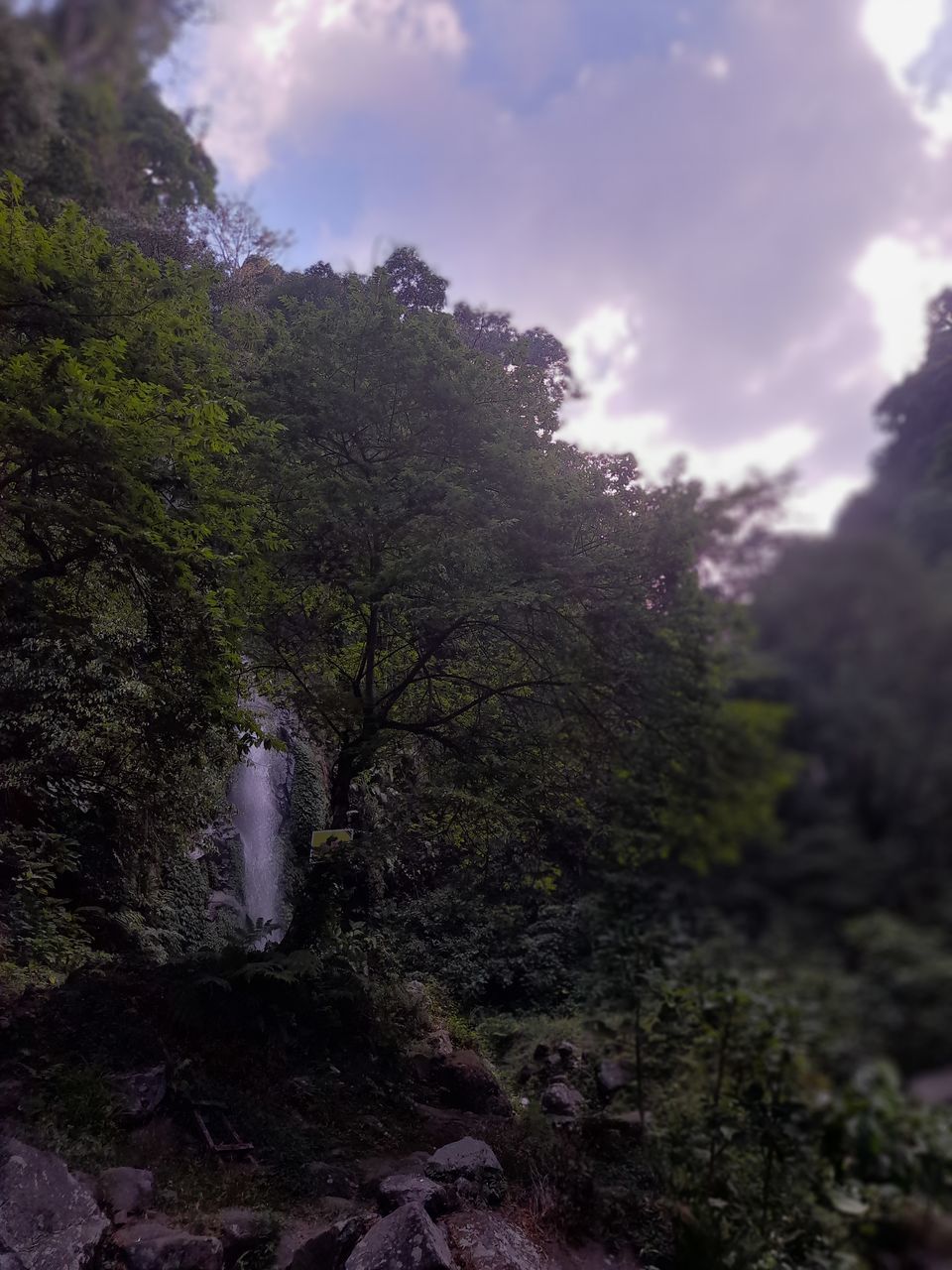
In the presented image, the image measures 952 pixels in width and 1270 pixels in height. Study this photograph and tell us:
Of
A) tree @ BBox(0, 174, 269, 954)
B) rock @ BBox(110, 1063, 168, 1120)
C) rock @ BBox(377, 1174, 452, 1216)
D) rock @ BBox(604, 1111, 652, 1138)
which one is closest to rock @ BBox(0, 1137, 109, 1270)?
rock @ BBox(110, 1063, 168, 1120)

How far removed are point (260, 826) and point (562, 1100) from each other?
8.17 meters

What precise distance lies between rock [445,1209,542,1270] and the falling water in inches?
316

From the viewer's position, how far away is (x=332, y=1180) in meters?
5.84

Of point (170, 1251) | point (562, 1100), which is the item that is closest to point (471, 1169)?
point (562, 1100)

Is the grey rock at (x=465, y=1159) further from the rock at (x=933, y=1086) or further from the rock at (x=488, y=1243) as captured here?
the rock at (x=933, y=1086)

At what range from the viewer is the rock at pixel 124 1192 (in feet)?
16.5

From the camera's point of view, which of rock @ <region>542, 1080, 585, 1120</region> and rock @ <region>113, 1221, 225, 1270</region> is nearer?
rock @ <region>113, 1221, 225, 1270</region>

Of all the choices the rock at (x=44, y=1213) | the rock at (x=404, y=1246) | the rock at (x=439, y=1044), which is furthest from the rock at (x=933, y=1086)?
the rock at (x=439, y=1044)

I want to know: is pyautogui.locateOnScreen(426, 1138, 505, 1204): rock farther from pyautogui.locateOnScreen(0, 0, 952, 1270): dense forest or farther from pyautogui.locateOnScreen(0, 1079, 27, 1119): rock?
pyautogui.locateOnScreen(0, 1079, 27, 1119): rock

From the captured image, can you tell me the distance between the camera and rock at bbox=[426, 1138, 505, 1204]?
5680 mm

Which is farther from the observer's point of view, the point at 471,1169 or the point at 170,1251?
the point at 471,1169

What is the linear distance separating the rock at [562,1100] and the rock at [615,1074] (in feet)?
6.52

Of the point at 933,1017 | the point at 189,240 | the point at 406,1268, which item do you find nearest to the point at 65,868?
the point at 406,1268

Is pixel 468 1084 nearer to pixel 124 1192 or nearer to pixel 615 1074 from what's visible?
pixel 124 1192
